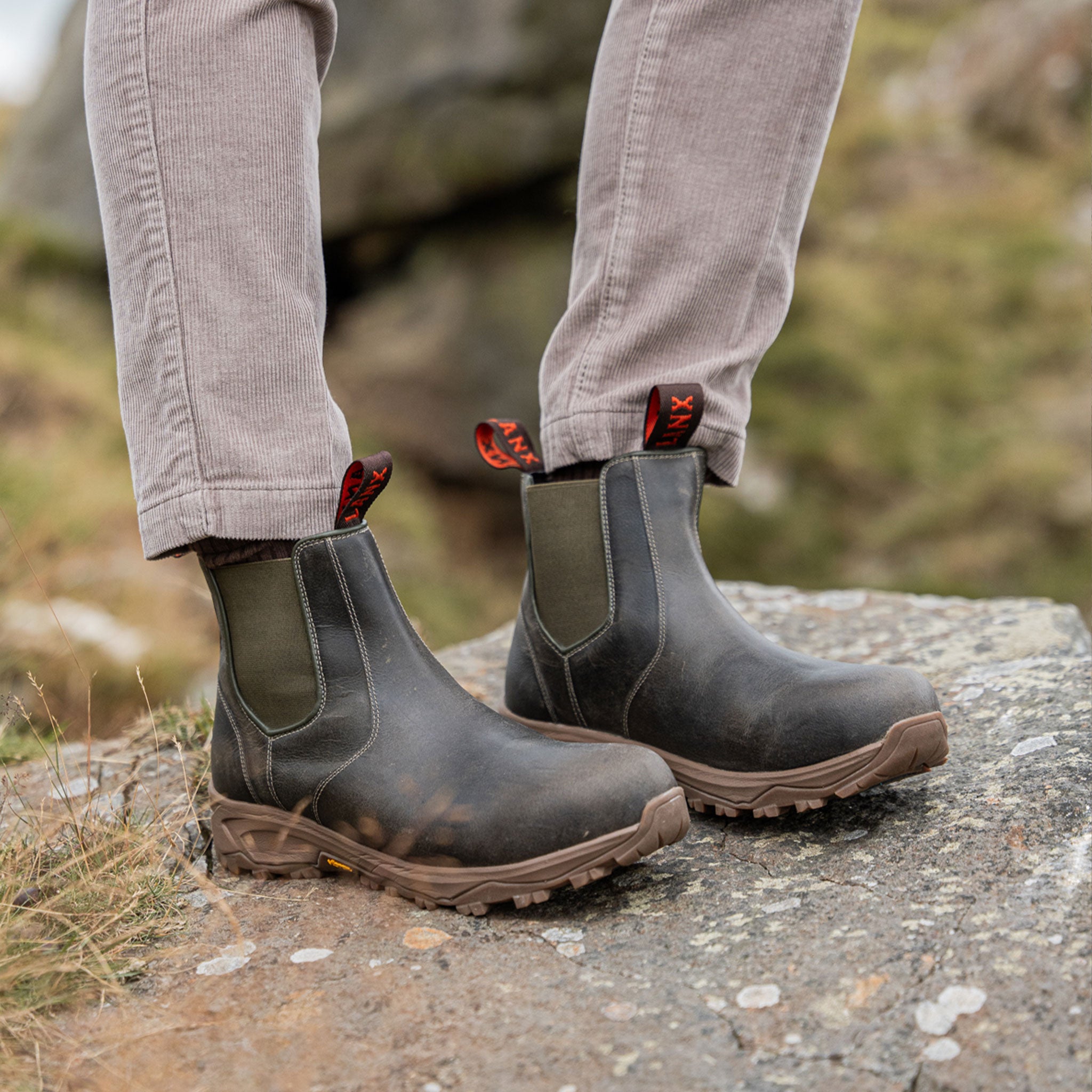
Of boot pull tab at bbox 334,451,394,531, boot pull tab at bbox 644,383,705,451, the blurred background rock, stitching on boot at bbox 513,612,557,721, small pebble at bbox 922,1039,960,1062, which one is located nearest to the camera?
small pebble at bbox 922,1039,960,1062

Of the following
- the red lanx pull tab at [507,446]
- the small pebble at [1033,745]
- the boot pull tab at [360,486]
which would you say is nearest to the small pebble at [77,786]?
the boot pull tab at [360,486]

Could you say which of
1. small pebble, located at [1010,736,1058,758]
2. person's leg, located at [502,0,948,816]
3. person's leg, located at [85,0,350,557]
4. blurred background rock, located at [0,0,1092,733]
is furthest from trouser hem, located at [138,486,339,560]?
blurred background rock, located at [0,0,1092,733]

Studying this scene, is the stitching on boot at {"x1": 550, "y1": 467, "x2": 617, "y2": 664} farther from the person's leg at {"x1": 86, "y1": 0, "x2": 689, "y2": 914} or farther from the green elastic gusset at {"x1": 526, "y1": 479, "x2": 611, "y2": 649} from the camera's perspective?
the person's leg at {"x1": 86, "y1": 0, "x2": 689, "y2": 914}

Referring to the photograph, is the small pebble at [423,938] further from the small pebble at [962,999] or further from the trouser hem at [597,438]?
the trouser hem at [597,438]

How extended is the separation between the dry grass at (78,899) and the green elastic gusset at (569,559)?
404mm

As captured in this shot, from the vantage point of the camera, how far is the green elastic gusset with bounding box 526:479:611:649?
3.49 feet

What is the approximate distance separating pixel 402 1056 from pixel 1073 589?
3.59m

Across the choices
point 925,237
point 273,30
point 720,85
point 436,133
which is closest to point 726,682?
point 720,85

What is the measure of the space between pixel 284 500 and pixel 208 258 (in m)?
0.21

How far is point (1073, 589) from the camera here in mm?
3686

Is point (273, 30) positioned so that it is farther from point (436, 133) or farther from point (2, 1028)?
point (436, 133)

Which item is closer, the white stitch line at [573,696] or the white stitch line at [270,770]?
the white stitch line at [270,770]

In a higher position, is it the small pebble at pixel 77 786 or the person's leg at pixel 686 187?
the person's leg at pixel 686 187

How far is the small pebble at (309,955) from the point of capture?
32.2 inches
